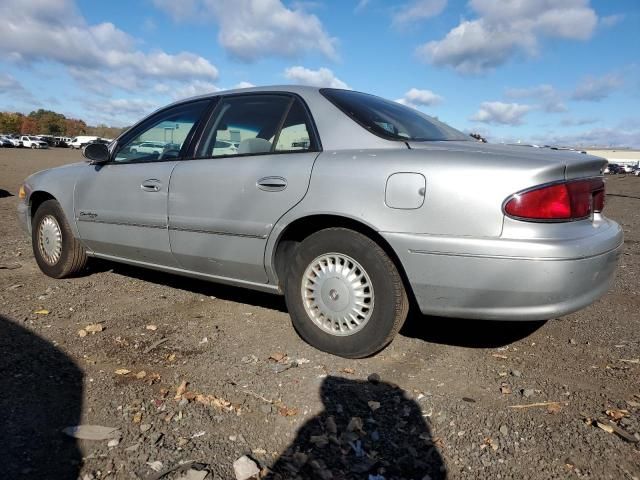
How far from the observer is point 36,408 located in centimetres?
239

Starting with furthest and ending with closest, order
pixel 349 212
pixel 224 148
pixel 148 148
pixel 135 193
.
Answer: pixel 148 148, pixel 135 193, pixel 224 148, pixel 349 212

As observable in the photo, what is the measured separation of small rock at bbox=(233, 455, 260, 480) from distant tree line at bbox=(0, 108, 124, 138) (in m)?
115

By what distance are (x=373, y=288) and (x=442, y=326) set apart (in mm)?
1130

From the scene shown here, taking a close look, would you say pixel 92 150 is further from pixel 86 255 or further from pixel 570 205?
pixel 570 205

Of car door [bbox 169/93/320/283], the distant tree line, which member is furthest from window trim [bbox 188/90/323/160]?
the distant tree line

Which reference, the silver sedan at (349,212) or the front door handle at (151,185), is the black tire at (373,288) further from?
the front door handle at (151,185)

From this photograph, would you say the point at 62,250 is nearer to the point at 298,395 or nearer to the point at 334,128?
the point at 334,128

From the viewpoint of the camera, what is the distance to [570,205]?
257 centimetres

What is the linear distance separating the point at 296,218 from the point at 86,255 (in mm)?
2526

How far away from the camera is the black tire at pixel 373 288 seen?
283cm

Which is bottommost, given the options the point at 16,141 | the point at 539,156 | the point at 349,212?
the point at 16,141

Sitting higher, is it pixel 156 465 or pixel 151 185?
pixel 151 185

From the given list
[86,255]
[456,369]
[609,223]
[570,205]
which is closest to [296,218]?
[456,369]

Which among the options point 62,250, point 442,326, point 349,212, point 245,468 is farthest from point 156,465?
point 62,250
